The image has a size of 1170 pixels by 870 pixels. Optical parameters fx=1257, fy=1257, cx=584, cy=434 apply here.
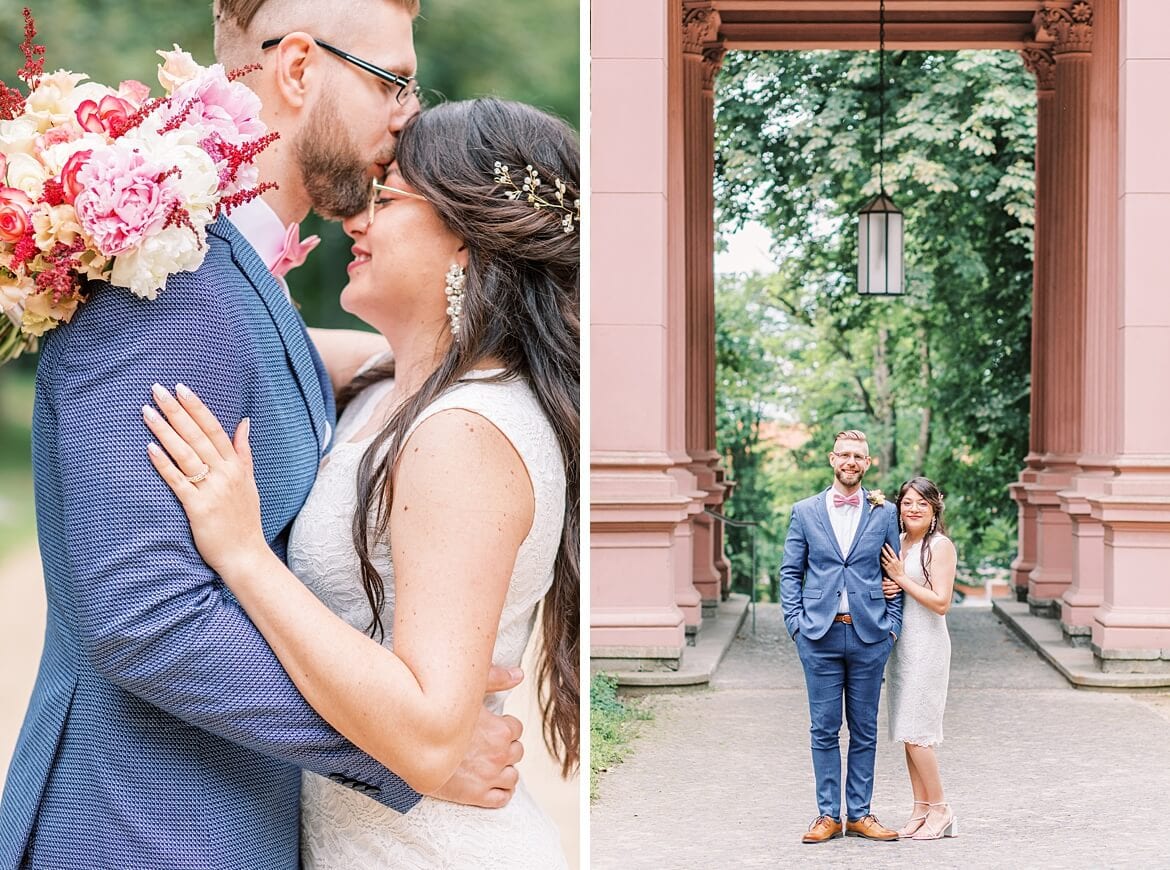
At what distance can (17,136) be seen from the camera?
160cm

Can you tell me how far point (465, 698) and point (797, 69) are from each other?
6469 millimetres

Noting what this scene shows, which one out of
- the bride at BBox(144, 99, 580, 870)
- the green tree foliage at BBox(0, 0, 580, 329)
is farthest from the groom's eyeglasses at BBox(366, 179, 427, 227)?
the green tree foliage at BBox(0, 0, 580, 329)

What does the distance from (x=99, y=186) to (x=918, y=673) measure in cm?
277

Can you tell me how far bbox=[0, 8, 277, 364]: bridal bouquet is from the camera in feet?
5.06

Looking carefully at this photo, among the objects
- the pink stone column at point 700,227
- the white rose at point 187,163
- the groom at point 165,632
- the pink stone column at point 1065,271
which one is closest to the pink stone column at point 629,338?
the pink stone column at point 700,227

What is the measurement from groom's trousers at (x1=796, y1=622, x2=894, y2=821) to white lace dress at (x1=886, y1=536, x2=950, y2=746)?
0.19 feet

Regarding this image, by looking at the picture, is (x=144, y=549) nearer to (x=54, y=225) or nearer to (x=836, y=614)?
(x=54, y=225)

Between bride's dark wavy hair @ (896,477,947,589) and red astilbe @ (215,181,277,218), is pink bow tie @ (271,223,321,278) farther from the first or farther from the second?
bride's dark wavy hair @ (896,477,947,589)

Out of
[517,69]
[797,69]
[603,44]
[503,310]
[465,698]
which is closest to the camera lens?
[465,698]

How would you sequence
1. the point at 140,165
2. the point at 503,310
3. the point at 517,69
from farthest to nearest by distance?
the point at 517,69 → the point at 503,310 → the point at 140,165

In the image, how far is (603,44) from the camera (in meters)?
4.46

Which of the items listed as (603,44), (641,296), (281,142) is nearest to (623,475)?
(641,296)

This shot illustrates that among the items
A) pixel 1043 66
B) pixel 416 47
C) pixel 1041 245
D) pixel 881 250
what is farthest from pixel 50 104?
pixel 1041 245

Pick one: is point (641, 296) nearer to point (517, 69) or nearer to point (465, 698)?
point (517, 69)
